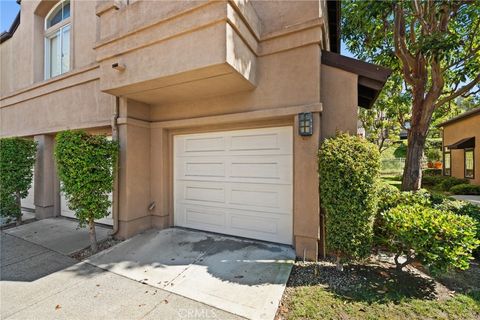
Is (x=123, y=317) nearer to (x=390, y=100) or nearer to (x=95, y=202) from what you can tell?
(x=95, y=202)

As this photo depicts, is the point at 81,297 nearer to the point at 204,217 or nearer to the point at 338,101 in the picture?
the point at 204,217

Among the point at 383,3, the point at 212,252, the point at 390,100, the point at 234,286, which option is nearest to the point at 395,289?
the point at 234,286

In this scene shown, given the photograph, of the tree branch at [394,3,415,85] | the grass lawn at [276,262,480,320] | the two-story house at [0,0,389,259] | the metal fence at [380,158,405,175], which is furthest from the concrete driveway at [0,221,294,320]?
the metal fence at [380,158,405,175]

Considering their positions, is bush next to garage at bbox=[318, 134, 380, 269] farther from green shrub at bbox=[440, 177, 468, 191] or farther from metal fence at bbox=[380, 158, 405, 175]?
metal fence at bbox=[380, 158, 405, 175]

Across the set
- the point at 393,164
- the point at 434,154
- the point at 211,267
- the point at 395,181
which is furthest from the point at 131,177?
the point at 393,164

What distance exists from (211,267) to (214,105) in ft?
10.9

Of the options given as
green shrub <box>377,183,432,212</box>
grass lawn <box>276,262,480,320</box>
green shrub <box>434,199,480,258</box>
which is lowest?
grass lawn <box>276,262,480,320</box>

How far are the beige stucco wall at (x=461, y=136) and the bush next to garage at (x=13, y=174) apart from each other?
20.5m

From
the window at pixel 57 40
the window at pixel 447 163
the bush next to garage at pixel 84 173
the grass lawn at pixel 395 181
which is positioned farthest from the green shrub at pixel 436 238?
the window at pixel 447 163

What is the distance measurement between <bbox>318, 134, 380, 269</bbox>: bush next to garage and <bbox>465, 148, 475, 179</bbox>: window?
1461 cm

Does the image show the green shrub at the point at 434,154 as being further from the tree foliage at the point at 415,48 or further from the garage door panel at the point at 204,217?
the garage door panel at the point at 204,217

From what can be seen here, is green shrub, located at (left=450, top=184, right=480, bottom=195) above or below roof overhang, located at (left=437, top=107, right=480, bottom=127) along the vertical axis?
below

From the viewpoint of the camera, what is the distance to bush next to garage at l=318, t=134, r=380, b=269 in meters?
3.42

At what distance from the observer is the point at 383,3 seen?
15.0 ft
